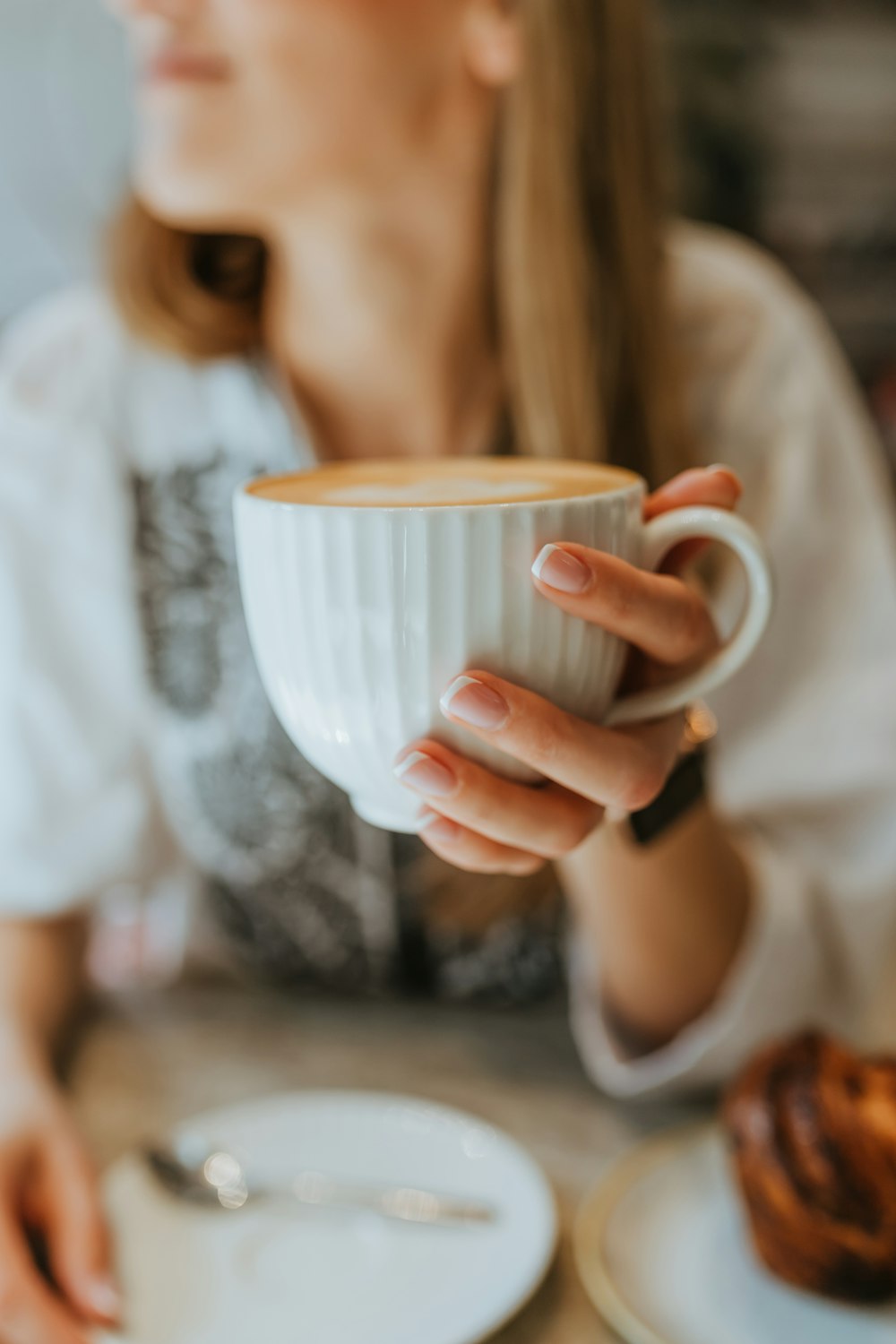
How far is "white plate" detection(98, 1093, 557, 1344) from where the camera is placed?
50 centimetres

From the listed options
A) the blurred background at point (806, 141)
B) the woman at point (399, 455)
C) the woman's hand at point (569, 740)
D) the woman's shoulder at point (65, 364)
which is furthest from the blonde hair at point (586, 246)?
the blurred background at point (806, 141)

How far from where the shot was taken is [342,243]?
0.81 metres

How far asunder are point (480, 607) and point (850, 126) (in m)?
1.89

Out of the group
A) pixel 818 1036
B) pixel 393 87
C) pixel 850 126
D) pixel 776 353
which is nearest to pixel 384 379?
pixel 393 87

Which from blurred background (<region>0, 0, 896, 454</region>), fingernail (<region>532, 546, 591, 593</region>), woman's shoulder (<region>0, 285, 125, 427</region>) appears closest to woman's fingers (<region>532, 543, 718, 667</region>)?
fingernail (<region>532, 546, 591, 593</region>)

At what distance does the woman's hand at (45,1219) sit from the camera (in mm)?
511

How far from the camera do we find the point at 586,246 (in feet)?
2.66

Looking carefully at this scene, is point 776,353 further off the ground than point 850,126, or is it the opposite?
point 850,126

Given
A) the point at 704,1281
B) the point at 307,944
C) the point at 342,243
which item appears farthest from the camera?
the point at 307,944

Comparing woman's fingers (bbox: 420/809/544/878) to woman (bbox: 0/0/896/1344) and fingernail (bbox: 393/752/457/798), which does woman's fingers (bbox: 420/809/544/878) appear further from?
woman (bbox: 0/0/896/1344)

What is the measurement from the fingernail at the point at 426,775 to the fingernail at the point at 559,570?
0.07 meters

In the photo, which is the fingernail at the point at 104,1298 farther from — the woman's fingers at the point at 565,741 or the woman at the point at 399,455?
the woman's fingers at the point at 565,741

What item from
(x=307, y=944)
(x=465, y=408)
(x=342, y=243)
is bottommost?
(x=307, y=944)

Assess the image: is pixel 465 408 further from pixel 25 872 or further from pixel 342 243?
pixel 25 872
